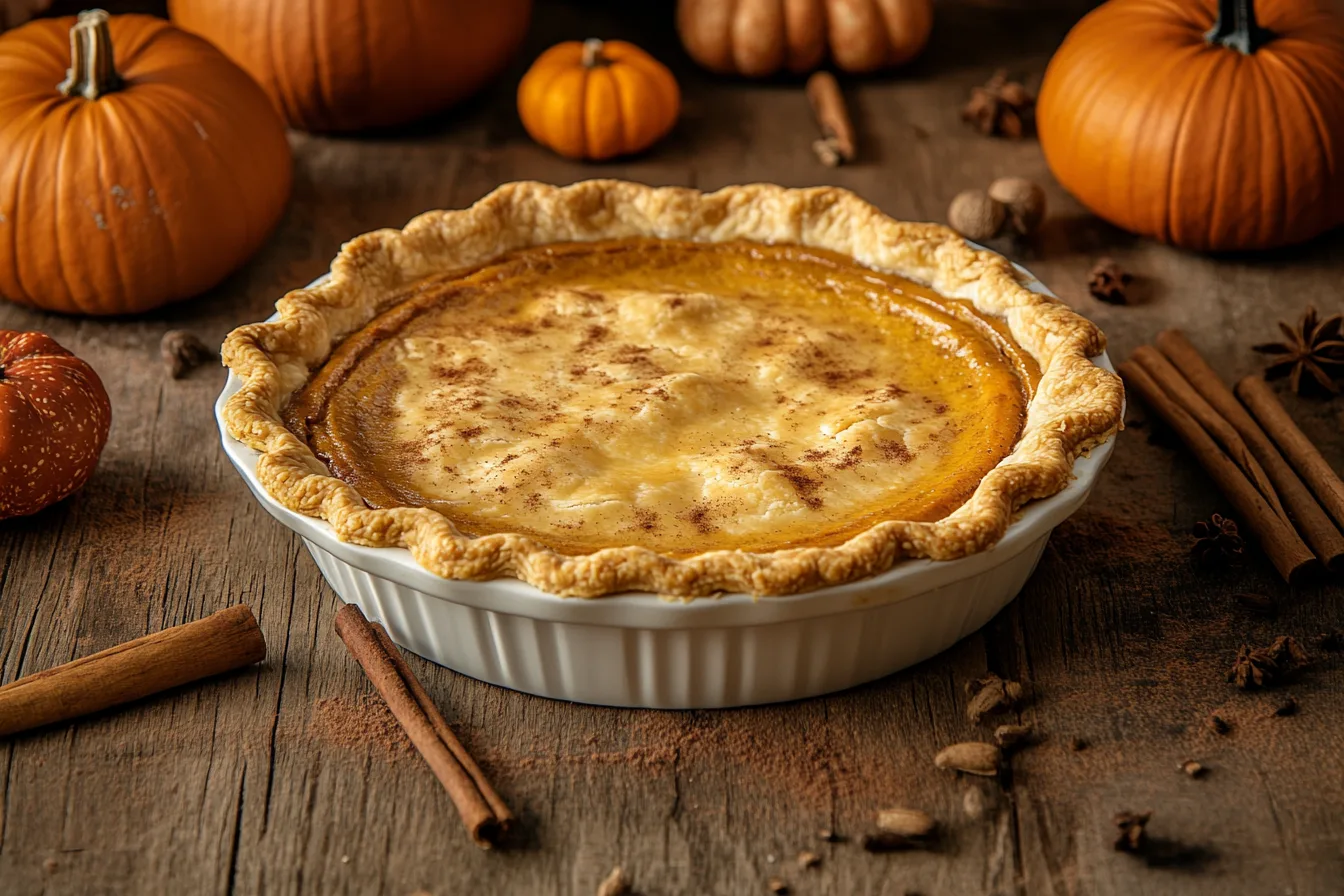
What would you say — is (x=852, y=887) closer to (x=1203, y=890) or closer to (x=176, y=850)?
(x=1203, y=890)

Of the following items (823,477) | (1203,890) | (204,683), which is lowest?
(204,683)

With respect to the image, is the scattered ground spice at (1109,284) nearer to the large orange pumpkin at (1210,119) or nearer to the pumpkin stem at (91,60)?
the large orange pumpkin at (1210,119)

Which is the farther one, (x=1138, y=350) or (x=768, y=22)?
(x=768, y=22)

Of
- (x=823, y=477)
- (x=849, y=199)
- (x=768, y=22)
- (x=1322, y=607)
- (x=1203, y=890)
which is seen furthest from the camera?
(x=768, y=22)

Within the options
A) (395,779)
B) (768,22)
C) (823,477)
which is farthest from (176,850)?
(768,22)

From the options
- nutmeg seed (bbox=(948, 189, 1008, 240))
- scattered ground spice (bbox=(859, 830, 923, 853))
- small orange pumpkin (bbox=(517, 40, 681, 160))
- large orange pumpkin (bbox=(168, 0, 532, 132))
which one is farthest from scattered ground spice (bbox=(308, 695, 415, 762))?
large orange pumpkin (bbox=(168, 0, 532, 132))

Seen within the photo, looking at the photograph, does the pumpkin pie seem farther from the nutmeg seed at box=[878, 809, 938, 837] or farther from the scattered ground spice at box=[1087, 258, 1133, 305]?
the scattered ground spice at box=[1087, 258, 1133, 305]

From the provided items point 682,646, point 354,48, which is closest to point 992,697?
point 682,646
